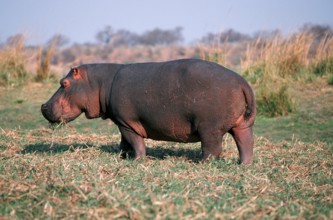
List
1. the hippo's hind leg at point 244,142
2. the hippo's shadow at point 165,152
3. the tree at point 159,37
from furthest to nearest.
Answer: the tree at point 159,37
the hippo's shadow at point 165,152
the hippo's hind leg at point 244,142

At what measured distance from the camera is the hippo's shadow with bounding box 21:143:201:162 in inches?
263

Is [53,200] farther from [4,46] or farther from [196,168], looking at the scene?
[4,46]

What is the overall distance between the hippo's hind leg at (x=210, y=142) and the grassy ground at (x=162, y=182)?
0.14 m

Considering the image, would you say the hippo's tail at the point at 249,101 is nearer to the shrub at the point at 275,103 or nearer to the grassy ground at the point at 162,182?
the grassy ground at the point at 162,182

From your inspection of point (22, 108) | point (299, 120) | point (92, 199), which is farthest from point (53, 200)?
point (22, 108)

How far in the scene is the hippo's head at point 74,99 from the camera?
21.9 feet

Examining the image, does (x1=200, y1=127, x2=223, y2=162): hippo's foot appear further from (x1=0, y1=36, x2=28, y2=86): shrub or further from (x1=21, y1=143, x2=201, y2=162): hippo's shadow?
(x1=0, y1=36, x2=28, y2=86): shrub

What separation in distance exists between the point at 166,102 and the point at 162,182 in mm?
1554

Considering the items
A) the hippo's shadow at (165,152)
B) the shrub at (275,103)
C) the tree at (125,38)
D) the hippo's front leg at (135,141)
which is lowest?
the tree at (125,38)

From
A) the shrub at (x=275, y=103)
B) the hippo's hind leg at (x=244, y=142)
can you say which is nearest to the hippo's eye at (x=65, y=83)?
the hippo's hind leg at (x=244, y=142)

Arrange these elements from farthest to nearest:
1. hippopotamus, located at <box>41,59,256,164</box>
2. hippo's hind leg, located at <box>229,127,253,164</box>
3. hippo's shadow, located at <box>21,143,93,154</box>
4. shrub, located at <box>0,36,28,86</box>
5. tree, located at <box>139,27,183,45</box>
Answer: tree, located at <box>139,27,183,45</box> < shrub, located at <box>0,36,28,86</box> < hippo's shadow, located at <box>21,143,93,154</box> < hippo's hind leg, located at <box>229,127,253,164</box> < hippopotamus, located at <box>41,59,256,164</box>

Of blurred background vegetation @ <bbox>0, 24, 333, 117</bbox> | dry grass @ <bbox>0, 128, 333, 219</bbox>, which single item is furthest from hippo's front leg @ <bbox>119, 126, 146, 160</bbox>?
blurred background vegetation @ <bbox>0, 24, 333, 117</bbox>

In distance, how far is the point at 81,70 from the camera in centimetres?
675

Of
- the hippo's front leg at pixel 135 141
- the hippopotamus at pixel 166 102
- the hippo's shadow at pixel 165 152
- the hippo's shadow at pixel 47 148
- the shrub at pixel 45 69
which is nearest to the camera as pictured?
the hippopotamus at pixel 166 102
